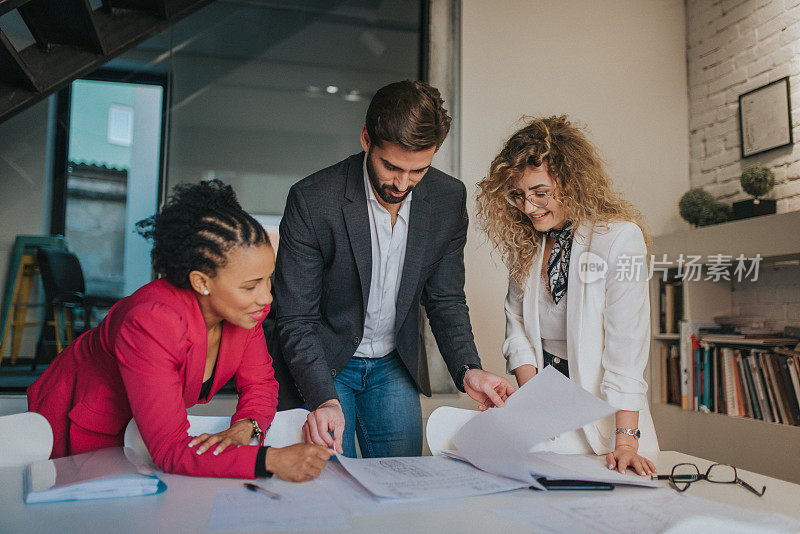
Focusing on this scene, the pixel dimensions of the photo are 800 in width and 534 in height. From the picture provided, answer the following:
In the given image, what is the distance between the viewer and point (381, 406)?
5.44 ft

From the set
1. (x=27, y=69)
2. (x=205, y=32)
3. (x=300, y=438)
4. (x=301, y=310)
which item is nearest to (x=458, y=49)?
(x=205, y=32)

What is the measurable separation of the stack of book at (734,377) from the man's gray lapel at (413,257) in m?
1.91

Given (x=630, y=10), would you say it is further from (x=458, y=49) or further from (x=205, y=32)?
(x=205, y=32)

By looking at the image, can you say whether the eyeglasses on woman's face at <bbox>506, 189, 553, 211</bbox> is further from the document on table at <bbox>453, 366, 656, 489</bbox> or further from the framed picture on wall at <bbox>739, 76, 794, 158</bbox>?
the framed picture on wall at <bbox>739, 76, 794, 158</bbox>

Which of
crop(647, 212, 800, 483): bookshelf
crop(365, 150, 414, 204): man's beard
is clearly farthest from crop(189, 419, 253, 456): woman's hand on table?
crop(647, 212, 800, 483): bookshelf

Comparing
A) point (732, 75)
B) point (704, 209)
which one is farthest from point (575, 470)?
point (732, 75)

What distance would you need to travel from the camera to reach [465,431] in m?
1.22

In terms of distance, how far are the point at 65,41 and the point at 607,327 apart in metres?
2.33

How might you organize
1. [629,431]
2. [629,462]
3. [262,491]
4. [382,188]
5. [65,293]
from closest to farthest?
[262,491] → [629,462] → [629,431] → [382,188] → [65,293]

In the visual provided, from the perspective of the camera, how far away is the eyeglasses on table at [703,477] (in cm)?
105

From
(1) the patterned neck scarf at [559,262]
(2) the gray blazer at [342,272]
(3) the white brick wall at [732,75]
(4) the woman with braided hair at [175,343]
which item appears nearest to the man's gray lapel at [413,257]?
(2) the gray blazer at [342,272]

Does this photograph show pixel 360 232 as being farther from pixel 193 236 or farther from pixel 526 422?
pixel 526 422

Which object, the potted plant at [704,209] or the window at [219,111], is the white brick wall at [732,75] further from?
the window at [219,111]

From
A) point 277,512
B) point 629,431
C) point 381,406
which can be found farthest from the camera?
point 381,406
